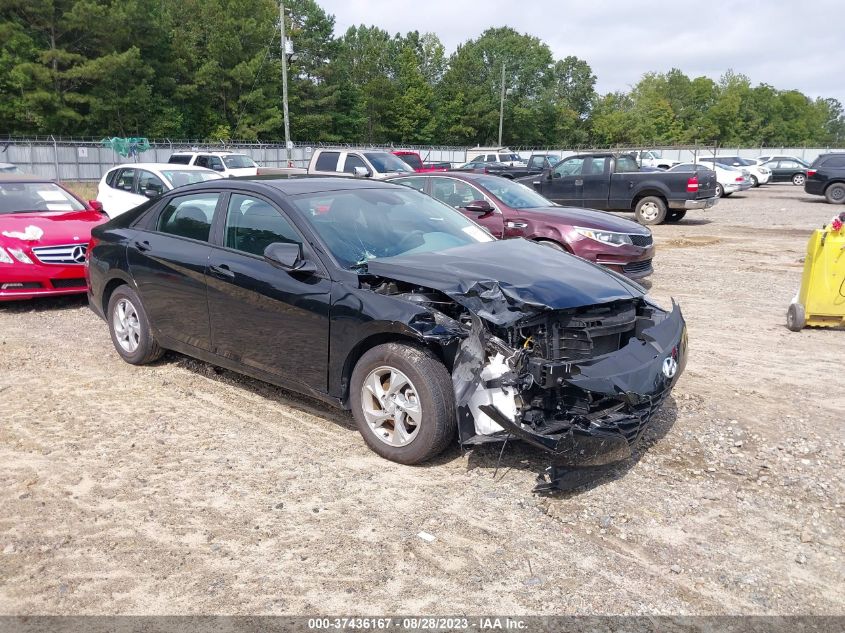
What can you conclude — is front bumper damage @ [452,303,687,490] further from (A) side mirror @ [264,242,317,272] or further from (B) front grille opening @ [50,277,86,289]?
(B) front grille opening @ [50,277,86,289]

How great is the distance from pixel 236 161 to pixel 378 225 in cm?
2033

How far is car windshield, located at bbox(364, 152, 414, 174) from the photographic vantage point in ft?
59.9

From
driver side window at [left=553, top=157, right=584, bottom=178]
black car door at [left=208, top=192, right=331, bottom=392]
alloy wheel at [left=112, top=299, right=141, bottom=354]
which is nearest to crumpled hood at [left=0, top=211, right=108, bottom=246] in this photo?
alloy wheel at [left=112, top=299, right=141, bottom=354]

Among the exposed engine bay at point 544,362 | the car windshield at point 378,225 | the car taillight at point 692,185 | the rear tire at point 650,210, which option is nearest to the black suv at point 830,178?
the rear tire at point 650,210

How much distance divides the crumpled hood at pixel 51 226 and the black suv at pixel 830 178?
25.2 metres

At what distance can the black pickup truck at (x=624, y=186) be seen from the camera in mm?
17406

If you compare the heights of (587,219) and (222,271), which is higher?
(587,219)

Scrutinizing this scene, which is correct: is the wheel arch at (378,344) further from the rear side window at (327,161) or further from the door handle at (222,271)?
the rear side window at (327,161)

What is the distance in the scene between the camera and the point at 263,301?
489cm

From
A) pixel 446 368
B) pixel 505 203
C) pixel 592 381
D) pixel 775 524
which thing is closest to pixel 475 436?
pixel 446 368

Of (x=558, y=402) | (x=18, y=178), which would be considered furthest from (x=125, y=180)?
(x=558, y=402)

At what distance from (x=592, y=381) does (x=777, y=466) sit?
151 centimetres

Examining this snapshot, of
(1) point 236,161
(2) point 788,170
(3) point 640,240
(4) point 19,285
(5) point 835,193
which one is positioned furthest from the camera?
(2) point 788,170

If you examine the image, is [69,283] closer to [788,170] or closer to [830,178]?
[830,178]
